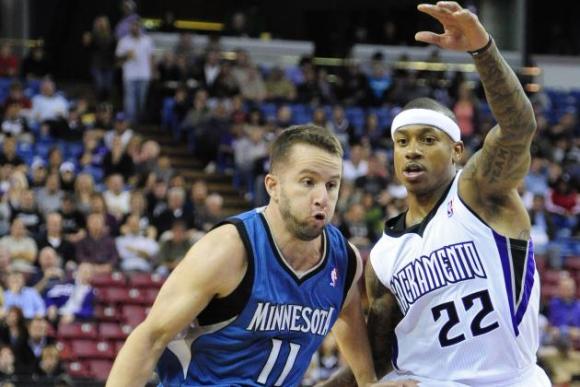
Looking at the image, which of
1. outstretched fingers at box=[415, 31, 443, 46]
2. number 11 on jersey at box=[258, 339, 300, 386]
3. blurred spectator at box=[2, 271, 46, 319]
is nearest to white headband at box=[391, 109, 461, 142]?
outstretched fingers at box=[415, 31, 443, 46]

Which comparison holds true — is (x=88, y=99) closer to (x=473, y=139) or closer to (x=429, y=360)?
(x=473, y=139)

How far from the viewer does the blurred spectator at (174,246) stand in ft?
50.8

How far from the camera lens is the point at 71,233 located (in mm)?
15219

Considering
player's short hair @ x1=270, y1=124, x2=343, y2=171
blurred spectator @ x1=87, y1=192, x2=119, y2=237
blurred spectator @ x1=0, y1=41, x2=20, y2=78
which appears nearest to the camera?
player's short hair @ x1=270, y1=124, x2=343, y2=171

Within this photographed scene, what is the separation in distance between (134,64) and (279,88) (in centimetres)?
298

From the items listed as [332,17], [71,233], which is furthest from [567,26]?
[71,233]

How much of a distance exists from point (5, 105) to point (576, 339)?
351 inches

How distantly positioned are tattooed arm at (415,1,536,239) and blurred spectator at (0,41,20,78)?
15.9 m

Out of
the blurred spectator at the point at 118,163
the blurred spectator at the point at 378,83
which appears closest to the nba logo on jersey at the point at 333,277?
the blurred spectator at the point at 118,163

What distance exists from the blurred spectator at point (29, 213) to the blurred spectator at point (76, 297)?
3.34 feet

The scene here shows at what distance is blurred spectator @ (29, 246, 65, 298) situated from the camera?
46.1ft

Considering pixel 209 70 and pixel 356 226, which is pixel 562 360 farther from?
pixel 209 70

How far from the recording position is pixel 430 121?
6.14 m

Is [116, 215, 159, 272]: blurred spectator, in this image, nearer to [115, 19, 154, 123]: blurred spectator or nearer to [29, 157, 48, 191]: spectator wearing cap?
[29, 157, 48, 191]: spectator wearing cap
